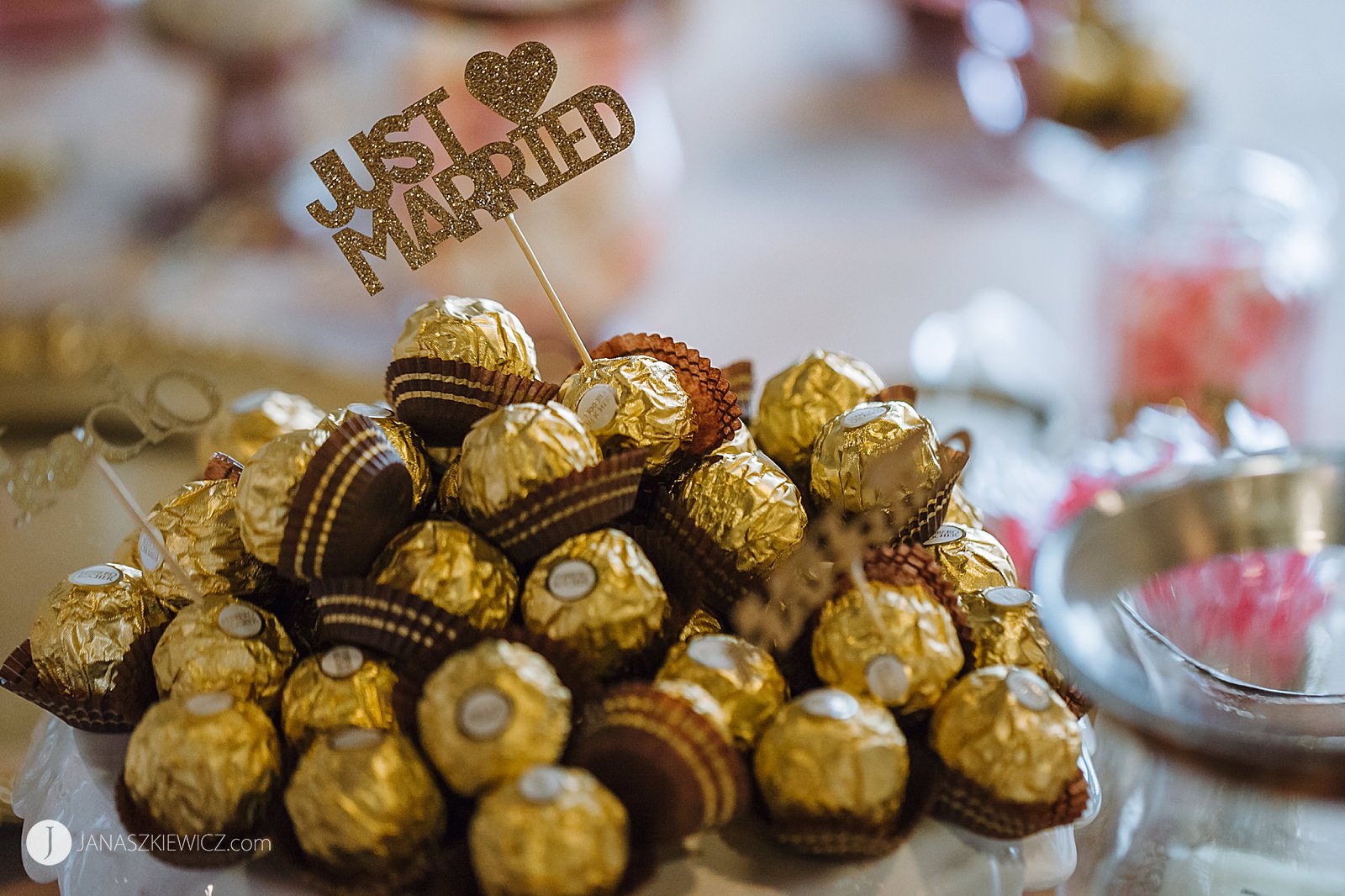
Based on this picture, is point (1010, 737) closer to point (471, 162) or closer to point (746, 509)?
point (746, 509)

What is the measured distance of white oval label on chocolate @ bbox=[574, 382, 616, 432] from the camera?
58cm

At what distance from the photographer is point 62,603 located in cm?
60

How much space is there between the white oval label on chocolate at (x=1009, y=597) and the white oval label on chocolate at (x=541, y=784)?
23 cm

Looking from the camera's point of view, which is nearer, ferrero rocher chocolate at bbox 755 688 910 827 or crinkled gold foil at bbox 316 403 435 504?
ferrero rocher chocolate at bbox 755 688 910 827

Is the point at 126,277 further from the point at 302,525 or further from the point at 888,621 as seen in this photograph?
the point at 888,621

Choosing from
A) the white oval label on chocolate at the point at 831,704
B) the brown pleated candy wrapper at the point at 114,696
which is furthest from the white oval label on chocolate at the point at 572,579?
the brown pleated candy wrapper at the point at 114,696

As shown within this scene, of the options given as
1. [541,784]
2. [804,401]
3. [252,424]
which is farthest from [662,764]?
[252,424]

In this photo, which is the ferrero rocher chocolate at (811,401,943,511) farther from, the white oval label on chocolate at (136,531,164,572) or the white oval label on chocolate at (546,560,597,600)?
the white oval label on chocolate at (136,531,164,572)

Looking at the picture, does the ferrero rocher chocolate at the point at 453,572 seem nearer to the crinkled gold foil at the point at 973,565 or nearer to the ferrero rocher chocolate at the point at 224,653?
the ferrero rocher chocolate at the point at 224,653

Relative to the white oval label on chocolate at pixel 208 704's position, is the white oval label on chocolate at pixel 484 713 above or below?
below

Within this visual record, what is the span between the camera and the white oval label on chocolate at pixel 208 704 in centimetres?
51

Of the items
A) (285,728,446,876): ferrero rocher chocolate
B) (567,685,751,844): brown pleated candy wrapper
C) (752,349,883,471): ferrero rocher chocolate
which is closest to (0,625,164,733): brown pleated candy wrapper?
(285,728,446,876): ferrero rocher chocolate

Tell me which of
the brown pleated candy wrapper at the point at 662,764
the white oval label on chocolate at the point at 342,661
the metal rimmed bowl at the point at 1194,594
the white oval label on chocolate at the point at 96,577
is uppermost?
the white oval label on chocolate at the point at 96,577

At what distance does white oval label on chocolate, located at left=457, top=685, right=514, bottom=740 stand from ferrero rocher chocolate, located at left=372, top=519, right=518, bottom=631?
5cm
